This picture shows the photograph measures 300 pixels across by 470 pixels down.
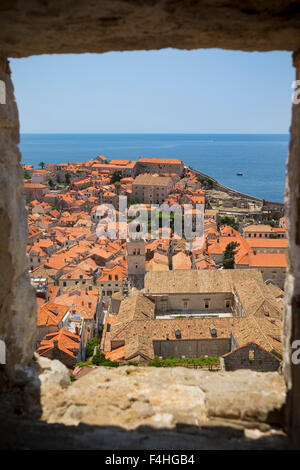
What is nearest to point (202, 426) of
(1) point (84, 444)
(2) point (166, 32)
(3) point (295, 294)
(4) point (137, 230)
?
(1) point (84, 444)

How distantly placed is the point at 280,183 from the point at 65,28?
106 metres

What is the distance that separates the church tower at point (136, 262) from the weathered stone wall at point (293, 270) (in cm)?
2913

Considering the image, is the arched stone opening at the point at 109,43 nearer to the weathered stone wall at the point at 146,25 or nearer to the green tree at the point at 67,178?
the weathered stone wall at the point at 146,25

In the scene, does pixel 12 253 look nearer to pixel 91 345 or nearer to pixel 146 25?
pixel 146 25

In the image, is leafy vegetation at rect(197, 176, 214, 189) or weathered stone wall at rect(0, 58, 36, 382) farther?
leafy vegetation at rect(197, 176, 214, 189)

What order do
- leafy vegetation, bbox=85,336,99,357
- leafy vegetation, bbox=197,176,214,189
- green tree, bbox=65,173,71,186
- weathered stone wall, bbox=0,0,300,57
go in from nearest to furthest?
1. weathered stone wall, bbox=0,0,300,57
2. leafy vegetation, bbox=85,336,99,357
3. leafy vegetation, bbox=197,176,214,189
4. green tree, bbox=65,173,71,186

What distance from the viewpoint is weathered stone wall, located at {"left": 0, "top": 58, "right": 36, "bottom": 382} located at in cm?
378

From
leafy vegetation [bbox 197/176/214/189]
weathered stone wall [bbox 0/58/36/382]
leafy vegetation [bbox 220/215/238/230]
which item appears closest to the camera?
weathered stone wall [bbox 0/58/36/382]

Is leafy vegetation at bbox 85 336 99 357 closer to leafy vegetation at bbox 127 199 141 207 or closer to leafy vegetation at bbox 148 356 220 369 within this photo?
leafy vegetation at bbox 148 356 220 369

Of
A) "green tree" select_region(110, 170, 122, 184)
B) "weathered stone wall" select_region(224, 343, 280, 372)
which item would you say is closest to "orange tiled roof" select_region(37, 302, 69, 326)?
"weathered stone wall" select_region(224, 343, 280, 372)

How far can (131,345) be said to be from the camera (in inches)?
738

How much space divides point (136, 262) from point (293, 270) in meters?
29.9

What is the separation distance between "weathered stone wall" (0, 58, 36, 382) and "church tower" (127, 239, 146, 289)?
1117 inches

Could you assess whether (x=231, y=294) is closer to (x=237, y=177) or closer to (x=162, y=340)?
(x=162, y=340)
